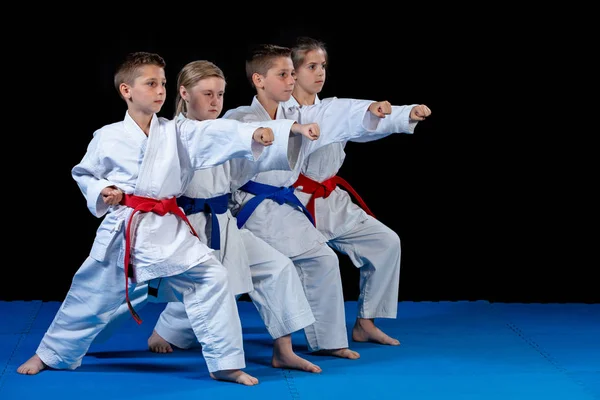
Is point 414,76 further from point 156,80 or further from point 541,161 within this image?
point 156,80

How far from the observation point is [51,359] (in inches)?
168

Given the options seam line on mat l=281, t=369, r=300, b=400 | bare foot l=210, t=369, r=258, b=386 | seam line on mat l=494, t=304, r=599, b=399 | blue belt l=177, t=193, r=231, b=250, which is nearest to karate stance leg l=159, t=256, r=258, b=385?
bare foot l=210, t=369, r=258, b=386

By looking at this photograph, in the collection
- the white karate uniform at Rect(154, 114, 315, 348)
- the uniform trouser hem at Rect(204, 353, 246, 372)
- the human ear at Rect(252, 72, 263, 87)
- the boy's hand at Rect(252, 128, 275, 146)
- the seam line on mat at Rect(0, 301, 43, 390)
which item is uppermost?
the human ear at Rect(252, 72, 263, 87)

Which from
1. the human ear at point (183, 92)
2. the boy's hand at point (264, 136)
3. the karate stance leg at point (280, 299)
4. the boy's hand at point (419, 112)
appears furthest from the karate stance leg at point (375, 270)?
the boy's hand at point (264, 136)

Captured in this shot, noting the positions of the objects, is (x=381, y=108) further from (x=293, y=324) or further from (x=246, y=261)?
(x=293, y=324)

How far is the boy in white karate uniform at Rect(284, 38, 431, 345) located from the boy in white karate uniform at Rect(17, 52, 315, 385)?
0.75 metres

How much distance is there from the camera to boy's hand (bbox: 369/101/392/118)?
4270 millimetres

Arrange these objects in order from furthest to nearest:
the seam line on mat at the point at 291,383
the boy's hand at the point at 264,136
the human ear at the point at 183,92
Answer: the human ear at the point at 183,92 < the seam line on mat at the point at 291,383 < the boy's hand at the point at 264,136

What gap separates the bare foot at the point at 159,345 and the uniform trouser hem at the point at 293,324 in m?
0.53

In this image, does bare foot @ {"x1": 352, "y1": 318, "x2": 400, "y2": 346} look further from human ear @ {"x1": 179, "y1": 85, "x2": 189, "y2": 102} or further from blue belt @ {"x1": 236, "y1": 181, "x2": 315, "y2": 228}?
human ear @ {"x1": 179, "y1": 85, "x2": 189, "y2": 102}

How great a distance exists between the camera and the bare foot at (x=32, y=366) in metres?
4.23

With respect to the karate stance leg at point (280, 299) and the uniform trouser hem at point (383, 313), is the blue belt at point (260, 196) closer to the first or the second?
the karate stance leg at point (280, 299)

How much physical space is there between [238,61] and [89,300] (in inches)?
71.3

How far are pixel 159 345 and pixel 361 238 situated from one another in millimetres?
968
